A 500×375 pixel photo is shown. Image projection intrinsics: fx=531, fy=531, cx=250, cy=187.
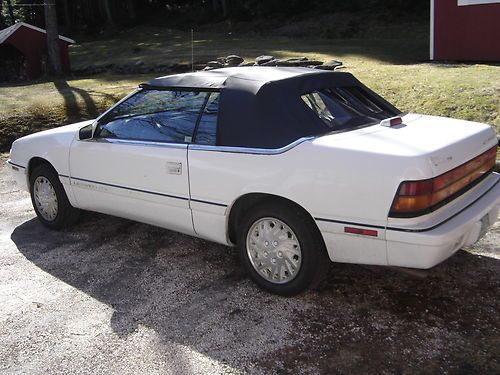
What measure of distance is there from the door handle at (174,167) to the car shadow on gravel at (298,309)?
0.80 m

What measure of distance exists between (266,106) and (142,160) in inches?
43.9

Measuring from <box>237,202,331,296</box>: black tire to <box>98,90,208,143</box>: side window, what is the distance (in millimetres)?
819

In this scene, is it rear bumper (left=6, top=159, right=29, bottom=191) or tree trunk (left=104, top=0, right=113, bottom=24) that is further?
tree trunk (left=104, top=0, right=113, bottom=24)

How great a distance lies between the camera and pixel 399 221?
3.01 meters

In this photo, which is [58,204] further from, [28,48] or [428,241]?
[28,48]

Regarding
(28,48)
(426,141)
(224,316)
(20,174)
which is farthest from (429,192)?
(28,48)

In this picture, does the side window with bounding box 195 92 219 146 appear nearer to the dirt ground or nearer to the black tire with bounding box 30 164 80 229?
the dirt ground

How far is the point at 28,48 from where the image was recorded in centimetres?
1780

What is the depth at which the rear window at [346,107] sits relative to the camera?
12.0ft

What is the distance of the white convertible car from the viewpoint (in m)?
3.06

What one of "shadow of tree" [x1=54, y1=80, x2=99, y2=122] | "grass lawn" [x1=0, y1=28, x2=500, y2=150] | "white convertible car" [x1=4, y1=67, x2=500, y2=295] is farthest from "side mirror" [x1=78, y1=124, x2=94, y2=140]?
"shadow of tree" [x1=54, y1=80, x2=99, y2=122]

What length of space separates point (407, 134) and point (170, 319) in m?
1.93

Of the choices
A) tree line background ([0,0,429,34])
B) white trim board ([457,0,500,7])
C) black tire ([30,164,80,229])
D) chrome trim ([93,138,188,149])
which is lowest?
black tire ([30,164,80,229])

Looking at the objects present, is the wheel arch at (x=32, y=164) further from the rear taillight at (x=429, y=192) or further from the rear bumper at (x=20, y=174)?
the rear taillight at (x=429, y=192)
